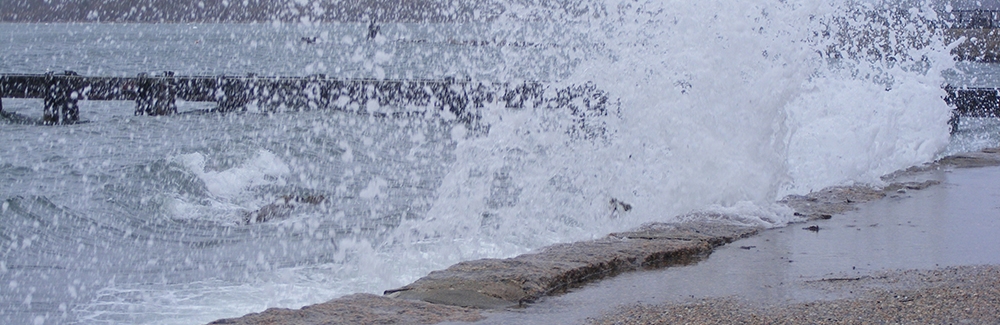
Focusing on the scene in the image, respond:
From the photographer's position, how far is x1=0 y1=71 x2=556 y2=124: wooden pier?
63.9ft

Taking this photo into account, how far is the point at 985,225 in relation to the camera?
5.26m

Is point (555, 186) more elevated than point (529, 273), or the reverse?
point (555, 186)

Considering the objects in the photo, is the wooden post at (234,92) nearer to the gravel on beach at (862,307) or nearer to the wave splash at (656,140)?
the wave splash at (656,140)

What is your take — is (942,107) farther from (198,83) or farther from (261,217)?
(198,83)

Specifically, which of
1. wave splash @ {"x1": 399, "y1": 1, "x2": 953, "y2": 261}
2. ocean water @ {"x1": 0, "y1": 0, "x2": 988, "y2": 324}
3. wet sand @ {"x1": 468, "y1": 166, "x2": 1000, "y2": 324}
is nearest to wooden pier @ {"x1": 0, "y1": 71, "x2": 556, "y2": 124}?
ocean water @ {"x1": 0, "y1": 0, "x2": 988, "y2": 324}

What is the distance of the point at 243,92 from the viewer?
69.1 ft

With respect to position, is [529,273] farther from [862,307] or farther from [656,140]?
[656,140]

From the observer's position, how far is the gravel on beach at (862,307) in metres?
3.18

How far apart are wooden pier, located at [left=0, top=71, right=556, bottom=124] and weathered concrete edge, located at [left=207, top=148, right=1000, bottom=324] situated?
46.2ft

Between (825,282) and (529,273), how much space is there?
111 cm

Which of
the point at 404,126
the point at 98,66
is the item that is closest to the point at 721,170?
the point at 404,126

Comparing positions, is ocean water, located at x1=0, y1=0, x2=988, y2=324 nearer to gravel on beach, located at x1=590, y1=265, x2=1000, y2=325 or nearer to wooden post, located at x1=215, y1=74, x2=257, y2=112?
gravel on beach, located at x1=590, y1=265, x2=1000, y2=325

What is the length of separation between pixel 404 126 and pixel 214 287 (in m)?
14.4

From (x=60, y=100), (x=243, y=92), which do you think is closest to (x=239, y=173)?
(x=243, y=92)
